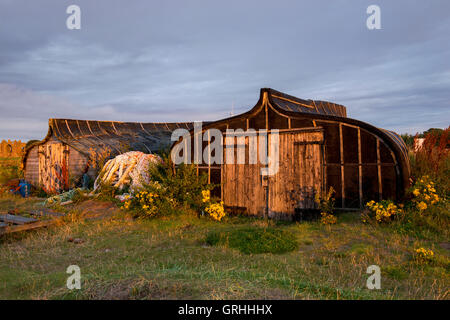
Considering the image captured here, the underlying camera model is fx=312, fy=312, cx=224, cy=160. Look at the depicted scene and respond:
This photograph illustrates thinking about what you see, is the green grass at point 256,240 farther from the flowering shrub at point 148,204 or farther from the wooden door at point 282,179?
the flowering shrub at point 148,204

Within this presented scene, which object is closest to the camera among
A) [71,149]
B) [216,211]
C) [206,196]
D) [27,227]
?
[27,227]

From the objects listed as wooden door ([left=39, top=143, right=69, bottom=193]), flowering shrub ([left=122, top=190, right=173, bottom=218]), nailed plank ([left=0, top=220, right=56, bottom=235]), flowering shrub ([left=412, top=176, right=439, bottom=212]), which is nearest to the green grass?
flowering shrub ([left=122, top=190, right=173, bottom=218])

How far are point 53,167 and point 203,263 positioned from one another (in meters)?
14.8

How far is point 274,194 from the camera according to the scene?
10484 mm

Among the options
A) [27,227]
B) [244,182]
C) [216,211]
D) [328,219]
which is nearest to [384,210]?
[328,219]

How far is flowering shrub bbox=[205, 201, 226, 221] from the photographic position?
33.7ft

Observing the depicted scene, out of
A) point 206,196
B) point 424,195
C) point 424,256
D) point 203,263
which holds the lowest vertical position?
point 203,263

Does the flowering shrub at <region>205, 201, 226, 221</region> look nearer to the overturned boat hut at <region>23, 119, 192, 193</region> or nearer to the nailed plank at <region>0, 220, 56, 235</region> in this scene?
the nailed plank at <region>0, 220, 56, 235</region>

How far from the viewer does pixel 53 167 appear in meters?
A: 17.5

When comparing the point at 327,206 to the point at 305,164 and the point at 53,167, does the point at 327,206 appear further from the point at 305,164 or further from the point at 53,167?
the point at 53,167

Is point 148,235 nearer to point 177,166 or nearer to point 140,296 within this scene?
point 177,166

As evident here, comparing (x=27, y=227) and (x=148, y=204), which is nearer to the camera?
(x=27, y=227)

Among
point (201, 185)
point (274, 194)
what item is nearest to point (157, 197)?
point (201, 185)

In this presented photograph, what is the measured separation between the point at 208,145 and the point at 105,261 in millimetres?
6047
